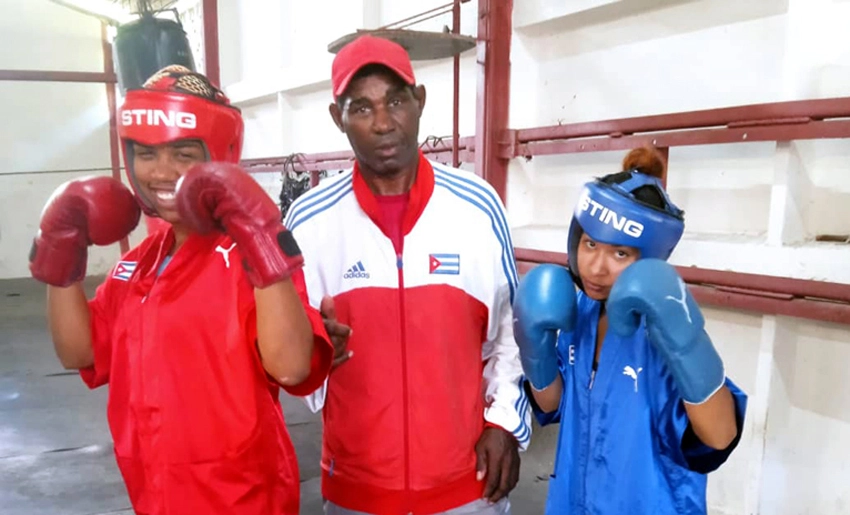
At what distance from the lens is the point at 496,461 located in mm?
1242

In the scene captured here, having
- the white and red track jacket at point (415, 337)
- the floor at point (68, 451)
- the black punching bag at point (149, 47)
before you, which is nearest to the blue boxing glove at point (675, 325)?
the white and red track jacket at point (415, 337)

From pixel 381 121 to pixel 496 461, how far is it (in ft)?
2.26

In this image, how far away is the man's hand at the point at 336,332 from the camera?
110 centimetres

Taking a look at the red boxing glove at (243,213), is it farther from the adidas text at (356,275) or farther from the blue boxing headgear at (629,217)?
the blue boxing headgear at (629,217)

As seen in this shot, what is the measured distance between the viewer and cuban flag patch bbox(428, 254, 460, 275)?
1.24 metres

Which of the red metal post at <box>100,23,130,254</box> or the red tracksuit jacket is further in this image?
the red metal post at <box>100,23,130,254</box>

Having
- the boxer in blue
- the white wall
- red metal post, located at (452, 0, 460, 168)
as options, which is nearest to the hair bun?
the boxer in blue

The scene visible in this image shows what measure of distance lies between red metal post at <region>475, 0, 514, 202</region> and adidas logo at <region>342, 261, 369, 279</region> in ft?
5.96

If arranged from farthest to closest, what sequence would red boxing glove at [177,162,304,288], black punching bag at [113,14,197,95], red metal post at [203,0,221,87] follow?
1. red metal post at [203,0,221,87]
2. black punching bag at [113,14,197,95]
3. red boxing glove at [177,162,304,288]

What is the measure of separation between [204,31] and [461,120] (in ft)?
13.0

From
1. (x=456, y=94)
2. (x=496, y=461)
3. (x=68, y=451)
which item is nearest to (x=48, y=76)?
(x=68, y=451)

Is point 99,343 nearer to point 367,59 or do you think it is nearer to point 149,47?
point 367,59

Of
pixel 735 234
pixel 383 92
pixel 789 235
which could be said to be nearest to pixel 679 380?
pixel 383 92

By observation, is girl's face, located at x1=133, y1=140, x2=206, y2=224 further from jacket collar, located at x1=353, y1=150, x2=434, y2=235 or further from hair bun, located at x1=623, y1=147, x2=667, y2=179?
hair bun, located at x1=623, y1=147, x2=667, y2=179
